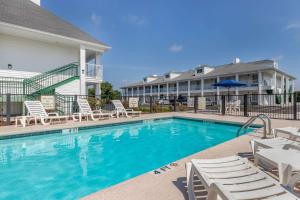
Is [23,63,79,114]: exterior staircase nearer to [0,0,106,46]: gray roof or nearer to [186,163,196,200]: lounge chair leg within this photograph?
[0,0,106,46]: gray roof

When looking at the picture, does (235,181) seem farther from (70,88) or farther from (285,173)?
(70,88)

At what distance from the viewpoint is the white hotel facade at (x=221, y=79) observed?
2872cm

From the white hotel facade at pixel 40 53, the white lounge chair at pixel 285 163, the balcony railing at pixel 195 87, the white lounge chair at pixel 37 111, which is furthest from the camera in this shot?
the balcony railing at pixel 195 87

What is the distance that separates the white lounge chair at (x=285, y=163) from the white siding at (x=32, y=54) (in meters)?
14.8

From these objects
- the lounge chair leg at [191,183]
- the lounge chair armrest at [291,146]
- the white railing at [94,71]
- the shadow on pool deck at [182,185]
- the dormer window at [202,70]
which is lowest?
the shadow on pool deck at [182,185]

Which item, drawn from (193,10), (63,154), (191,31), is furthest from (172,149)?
(191,31)

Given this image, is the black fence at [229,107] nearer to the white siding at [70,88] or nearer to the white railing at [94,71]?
the white railing at [94,71]

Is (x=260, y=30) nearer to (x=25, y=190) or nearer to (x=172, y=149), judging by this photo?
(x=172, y=149)

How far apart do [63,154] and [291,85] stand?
149ft

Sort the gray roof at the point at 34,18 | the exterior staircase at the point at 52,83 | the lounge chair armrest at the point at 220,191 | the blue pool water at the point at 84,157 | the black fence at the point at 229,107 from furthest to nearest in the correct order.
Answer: the gray roof at the point at 34,18, the black fence at the point at 229,107, the exterior staircase at the point at 52,83, the blue pool water at the point at 84,157, the lounge chair armrest at the point at 220,191

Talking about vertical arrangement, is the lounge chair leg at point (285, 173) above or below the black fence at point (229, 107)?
below

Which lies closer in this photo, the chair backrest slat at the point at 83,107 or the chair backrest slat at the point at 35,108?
the chair backrest slat at the point at 35,108

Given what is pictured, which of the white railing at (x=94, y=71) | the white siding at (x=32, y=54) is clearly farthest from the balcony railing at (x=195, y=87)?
the white siding at (x=32, y=54)

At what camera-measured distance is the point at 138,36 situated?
25.4 metres
